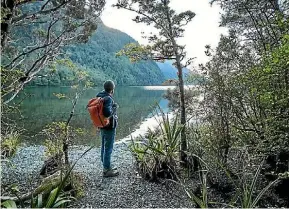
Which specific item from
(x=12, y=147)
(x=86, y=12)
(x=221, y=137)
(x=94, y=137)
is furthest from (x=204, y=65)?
(x=94, y=137)

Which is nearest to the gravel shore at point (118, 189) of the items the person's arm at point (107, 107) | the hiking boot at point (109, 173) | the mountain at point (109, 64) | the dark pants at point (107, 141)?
the hiking boot at point (109, 173)

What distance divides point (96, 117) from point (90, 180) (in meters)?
1.22

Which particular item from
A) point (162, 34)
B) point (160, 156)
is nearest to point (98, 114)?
point (160, 156)

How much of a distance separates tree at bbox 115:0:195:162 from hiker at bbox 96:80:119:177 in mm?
1694

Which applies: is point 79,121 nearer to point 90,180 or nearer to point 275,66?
point 90,180

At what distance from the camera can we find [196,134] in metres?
6.52

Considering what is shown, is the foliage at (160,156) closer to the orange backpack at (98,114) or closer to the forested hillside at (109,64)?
the orange backpack at (98,114)

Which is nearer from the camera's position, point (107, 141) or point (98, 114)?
point (98, 114)

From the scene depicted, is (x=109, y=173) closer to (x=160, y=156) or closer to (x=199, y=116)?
(x=160, y=156)

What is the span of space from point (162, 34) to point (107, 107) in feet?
8.89

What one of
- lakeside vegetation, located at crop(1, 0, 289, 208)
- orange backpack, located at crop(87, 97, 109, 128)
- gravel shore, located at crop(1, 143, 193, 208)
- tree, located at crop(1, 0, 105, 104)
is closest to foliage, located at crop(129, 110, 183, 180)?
lakeside vegetation, located at crop(1, 0, 289, 208)

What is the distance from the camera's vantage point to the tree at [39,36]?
13.6 feet

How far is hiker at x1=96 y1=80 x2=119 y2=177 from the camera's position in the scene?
18.4ft

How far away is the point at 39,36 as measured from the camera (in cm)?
789
